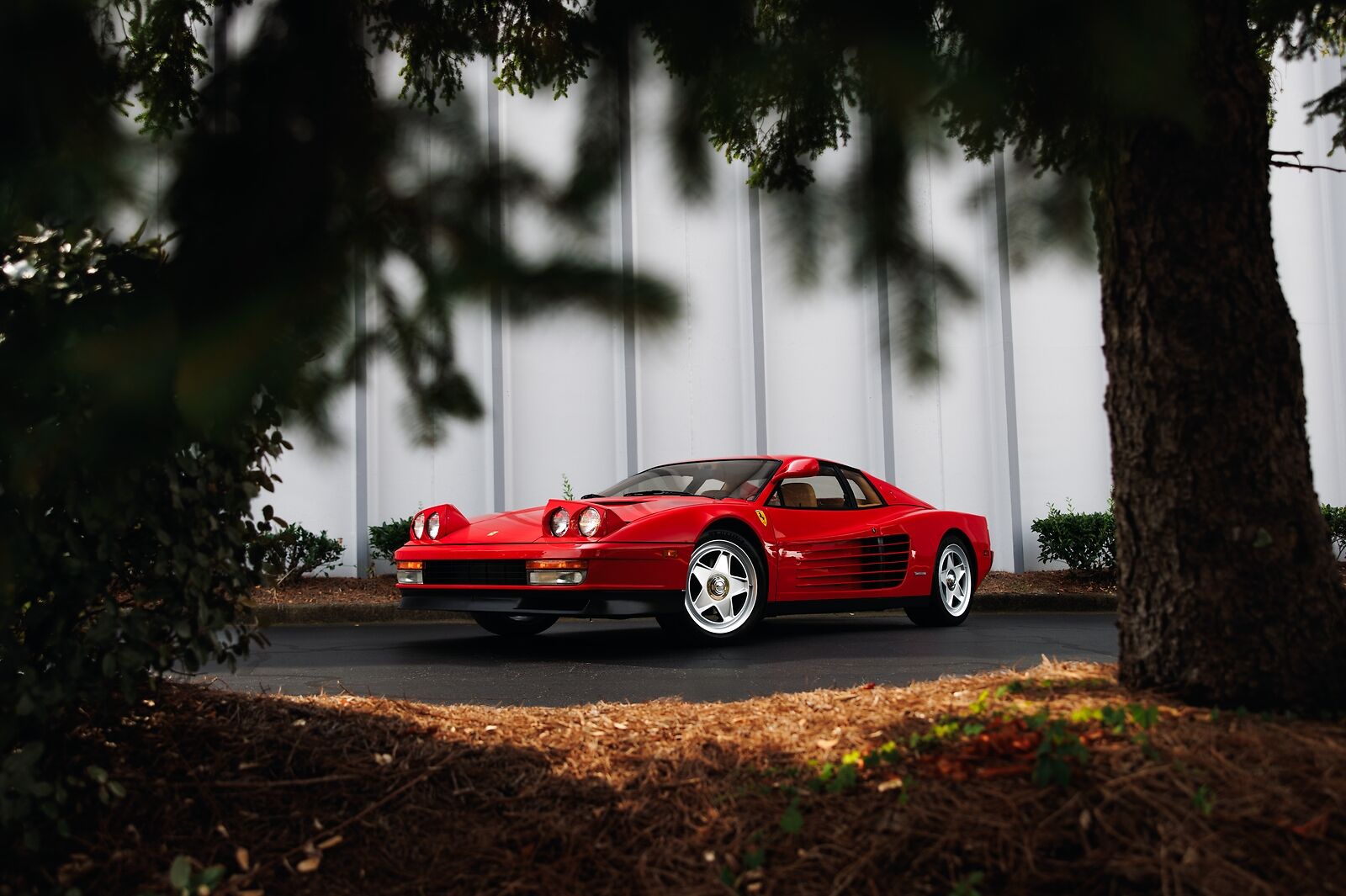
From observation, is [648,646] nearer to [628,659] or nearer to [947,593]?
[628,659]

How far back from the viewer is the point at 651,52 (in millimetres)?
1852

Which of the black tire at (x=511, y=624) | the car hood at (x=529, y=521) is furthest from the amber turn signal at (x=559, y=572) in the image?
the black tire at (x=511, y=624)

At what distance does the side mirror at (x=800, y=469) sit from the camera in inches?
292

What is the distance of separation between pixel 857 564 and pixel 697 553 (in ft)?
5.09

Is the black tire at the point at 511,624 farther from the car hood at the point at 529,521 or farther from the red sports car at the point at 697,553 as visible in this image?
the car hood at the point at 529,521

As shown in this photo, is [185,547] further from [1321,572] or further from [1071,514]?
[1071,514]

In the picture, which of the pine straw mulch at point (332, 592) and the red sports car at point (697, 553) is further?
the pine straw mulch at point (332, 592)

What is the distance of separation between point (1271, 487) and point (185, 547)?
2.83 m

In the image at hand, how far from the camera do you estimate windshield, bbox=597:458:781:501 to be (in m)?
7.33

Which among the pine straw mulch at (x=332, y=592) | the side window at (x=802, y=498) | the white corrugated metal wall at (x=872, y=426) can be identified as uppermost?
the white corrugated metal wall at (x=872, y=426)

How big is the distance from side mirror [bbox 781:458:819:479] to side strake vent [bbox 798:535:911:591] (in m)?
0.54

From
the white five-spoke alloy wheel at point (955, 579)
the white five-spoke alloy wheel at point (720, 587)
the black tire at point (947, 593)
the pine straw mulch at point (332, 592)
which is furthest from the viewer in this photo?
the pine straw mulch at point (332, 592)

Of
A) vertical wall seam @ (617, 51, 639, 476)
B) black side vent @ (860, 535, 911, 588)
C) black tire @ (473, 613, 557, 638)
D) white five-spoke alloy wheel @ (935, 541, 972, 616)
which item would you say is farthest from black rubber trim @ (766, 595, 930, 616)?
vertical wall seam @ (617, 51, 639, 476)

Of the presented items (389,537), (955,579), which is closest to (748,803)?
(955,579)
